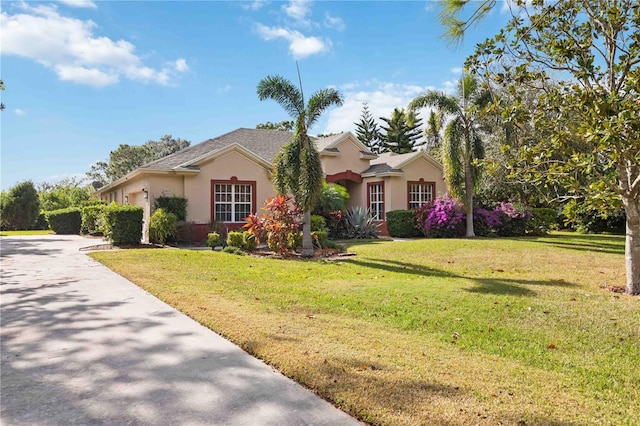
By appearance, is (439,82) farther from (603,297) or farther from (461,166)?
(603,297)

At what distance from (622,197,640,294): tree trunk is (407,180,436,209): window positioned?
1585 cm

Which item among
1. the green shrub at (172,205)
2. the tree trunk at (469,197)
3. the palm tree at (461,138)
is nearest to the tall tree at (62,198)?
the green shrub at (172,205)

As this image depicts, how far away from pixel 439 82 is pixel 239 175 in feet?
32.4

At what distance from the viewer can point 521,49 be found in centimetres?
840

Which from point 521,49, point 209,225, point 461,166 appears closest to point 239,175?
point 209,225

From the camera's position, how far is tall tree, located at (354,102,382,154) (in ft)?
183

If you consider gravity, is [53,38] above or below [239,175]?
above

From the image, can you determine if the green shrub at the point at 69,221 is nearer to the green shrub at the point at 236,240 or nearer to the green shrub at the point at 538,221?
the green shrub at the point at 236,240

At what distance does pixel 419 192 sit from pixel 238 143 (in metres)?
10.2

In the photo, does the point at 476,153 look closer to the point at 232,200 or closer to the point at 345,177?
the point at 345,177

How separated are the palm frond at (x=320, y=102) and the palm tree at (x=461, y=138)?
626cm

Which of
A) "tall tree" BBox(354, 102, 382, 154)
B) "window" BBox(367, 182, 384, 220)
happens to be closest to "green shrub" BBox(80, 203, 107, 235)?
"window" BBox(367, 182, 384, 220)

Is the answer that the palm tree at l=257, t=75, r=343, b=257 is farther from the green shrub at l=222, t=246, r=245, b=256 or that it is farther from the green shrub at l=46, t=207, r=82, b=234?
the green shrub at l=46, t=207, r=82, b=234

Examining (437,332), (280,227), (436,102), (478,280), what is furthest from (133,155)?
(437,332)
